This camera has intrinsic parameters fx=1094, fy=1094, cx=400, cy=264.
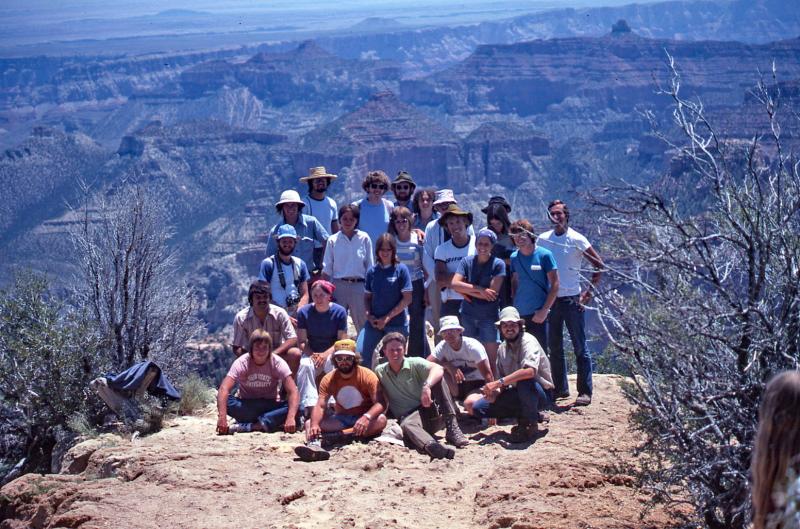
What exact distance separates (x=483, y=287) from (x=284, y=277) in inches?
80.3

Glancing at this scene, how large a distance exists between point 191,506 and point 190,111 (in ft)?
566

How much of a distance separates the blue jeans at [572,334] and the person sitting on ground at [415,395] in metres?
1.43

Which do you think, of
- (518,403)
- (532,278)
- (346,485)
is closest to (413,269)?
(532,278)

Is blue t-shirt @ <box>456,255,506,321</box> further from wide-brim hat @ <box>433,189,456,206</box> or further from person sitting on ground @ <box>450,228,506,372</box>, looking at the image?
wide-brim hat @ <box>433,189,456,206</box>

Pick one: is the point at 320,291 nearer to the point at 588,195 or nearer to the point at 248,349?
the point at 248,349

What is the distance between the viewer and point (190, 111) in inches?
6914

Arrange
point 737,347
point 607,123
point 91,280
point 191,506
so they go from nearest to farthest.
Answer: point 737,347 < point 191,506 < point 91,280 < point 607,123

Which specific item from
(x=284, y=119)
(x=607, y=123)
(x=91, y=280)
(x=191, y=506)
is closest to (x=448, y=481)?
(x=191, y=506)

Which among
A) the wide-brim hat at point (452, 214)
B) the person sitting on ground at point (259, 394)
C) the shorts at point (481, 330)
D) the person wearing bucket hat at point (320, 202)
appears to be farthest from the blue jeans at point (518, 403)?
the person wearing bucket hat at point (320, 202)

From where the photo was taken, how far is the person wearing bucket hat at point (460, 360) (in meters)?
9.63

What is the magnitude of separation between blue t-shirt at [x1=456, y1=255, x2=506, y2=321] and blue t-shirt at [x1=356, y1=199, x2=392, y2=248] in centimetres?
177

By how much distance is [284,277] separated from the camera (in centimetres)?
1083

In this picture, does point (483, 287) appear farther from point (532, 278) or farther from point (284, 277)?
point (284, 277)

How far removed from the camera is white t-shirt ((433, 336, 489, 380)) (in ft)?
31.9
